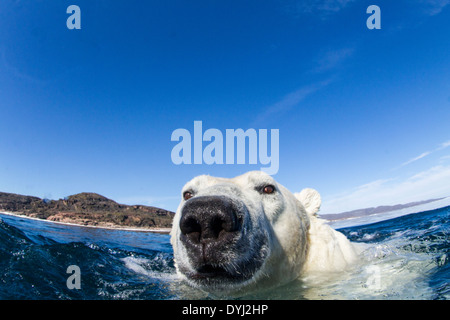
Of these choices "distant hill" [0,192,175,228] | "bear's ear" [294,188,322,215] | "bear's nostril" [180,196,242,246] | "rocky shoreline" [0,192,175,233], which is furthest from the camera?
"distant hill" [0,192,175,228]

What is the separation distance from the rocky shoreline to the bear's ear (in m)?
34.4

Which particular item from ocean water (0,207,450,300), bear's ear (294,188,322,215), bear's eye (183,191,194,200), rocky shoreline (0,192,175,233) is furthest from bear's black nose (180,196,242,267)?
rocky shoreline (0,192,175,233)

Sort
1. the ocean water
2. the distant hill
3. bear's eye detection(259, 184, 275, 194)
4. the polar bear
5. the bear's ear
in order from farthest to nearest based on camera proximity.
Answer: the distant hill < the bear's ear < bear's eye detection(259, 184, 275, 194) < the ocean water < the polar bear

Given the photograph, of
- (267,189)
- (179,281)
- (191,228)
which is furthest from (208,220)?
(179,281)

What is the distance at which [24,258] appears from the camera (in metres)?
6.42

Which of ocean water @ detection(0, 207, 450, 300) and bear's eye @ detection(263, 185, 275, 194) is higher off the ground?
bear's eye @ detection(263, 185, 275, 194)

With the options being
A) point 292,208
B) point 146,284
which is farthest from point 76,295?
point 292,208

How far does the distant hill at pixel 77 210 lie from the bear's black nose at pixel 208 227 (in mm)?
37299

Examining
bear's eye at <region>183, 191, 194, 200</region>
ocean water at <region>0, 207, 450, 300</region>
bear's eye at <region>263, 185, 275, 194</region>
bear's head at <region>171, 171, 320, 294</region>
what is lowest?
ocean water at <region>0, 207, 450, 300</region>

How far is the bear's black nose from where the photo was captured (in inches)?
113

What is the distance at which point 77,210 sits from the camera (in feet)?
149

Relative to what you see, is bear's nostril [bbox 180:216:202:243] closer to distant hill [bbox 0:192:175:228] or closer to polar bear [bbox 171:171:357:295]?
polar bear [bbox 171:171:357:295]

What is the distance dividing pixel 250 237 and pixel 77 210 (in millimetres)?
49912
